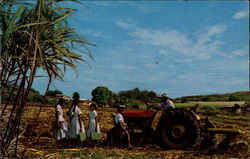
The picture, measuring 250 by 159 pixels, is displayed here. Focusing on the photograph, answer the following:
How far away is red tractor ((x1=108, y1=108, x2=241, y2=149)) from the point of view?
8609 millimetres

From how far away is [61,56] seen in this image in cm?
579

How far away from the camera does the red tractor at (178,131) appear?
8.61m

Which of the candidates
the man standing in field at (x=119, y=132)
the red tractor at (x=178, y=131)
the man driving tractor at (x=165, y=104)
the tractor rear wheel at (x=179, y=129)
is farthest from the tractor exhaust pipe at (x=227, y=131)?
the man standing in field at (x=119, y=132)

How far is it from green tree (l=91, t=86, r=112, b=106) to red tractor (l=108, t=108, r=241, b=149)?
9.94 meters

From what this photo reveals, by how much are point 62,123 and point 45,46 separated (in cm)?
367

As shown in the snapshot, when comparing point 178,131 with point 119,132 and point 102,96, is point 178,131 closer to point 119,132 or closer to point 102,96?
point 119,132

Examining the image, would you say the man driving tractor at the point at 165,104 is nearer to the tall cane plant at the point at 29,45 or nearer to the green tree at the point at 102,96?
the tall cane plant at the point at 29,45

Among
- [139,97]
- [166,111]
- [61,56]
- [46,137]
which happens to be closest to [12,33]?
[61,56]

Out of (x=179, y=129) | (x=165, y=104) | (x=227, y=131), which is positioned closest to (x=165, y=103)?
(x=165, y=104)

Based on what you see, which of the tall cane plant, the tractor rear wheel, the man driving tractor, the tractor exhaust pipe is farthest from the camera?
the man driving tractor

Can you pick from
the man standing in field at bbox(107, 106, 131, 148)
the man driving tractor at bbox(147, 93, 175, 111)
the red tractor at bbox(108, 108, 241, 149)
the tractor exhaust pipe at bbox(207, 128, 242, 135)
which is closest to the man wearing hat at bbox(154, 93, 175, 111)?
the man driving tractor at bbox(147, 93, 175, 111)

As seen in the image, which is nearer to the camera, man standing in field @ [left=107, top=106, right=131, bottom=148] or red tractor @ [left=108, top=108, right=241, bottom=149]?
red tractor @ [left=108, top=108, right=241, bottom=149]

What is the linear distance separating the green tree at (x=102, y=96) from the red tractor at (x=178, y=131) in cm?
994

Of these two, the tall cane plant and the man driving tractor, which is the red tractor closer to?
the man driving tractor
